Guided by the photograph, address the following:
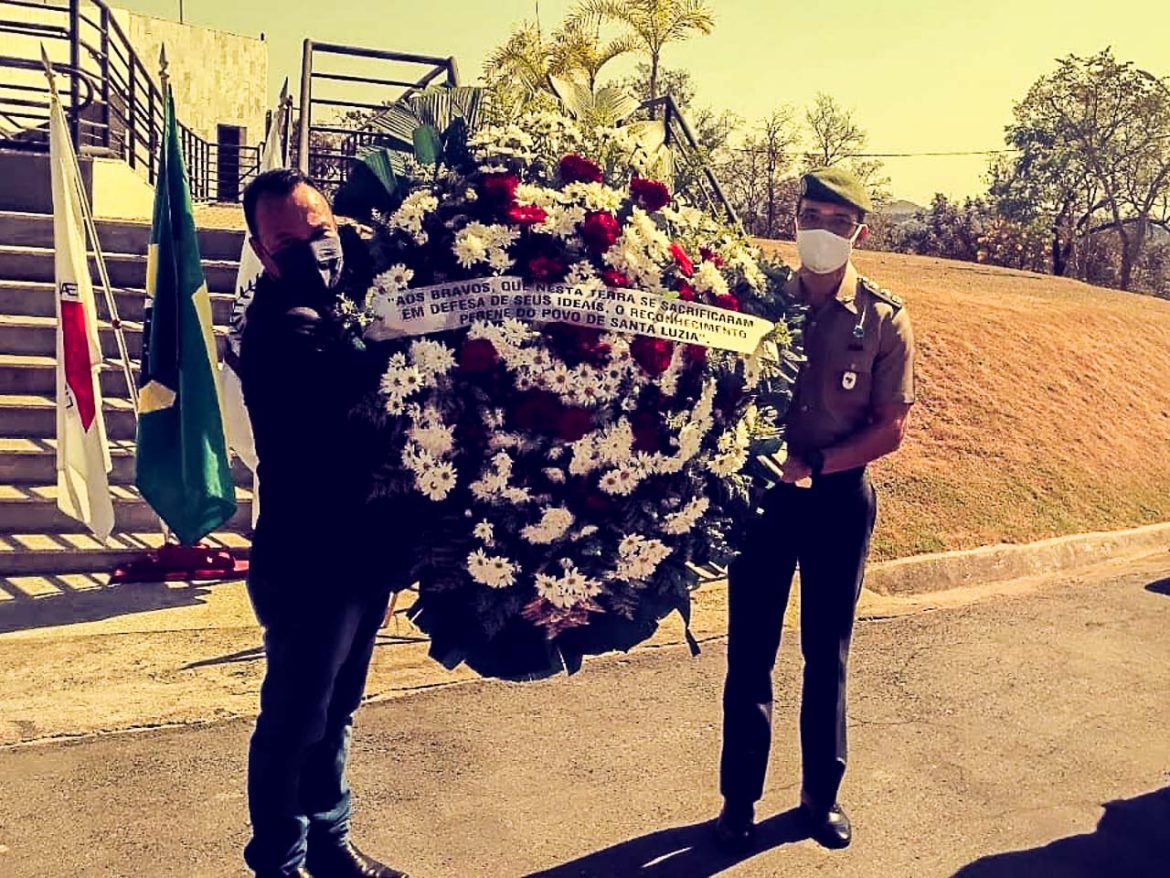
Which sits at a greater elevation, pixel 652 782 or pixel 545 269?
pixel 545 269

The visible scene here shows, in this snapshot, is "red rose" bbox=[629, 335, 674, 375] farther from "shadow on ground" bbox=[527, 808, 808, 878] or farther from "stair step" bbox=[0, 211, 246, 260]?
Answer: "stair step" bbox=[0, 211, 246, 260]

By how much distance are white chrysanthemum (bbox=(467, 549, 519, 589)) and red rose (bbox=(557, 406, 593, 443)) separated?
14.3 inches

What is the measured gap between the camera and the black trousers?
3.93 m

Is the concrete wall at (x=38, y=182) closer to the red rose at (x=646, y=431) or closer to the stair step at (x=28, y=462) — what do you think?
the stair step at (x=28, y=462)

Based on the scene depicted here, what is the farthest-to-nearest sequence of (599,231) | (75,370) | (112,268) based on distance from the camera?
(112,268) → (75,370) → (599,231)

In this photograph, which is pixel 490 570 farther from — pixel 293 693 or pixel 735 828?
pixel 735 828

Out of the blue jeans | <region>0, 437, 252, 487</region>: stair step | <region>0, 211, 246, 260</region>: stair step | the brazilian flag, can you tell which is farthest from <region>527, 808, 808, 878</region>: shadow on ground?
<region>0, 211, 246, 260</region>: stair step

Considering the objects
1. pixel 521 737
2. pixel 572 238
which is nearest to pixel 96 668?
pixel 521 737

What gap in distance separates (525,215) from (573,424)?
22.9 inches

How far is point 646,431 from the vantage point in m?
3.14

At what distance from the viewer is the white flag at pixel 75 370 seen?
263 inches

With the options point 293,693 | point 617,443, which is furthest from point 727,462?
point 293,693

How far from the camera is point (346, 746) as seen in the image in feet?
11.5

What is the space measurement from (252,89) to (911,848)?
102ft
